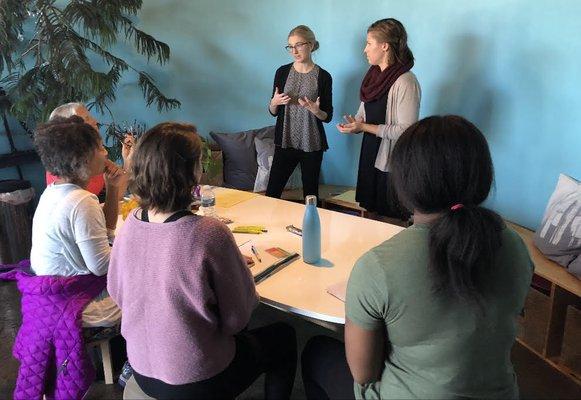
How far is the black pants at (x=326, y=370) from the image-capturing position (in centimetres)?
139

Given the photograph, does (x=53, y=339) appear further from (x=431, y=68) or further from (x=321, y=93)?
(x=431, y=68)

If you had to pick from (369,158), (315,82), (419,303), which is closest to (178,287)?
(419,303)

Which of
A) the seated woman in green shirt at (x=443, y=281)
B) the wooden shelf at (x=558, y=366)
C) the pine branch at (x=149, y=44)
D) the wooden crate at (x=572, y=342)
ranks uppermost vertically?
the pine branch at (x=149, y=44)

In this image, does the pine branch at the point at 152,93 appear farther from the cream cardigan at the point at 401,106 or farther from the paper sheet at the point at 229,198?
the cream cardigan at the point at 401,106

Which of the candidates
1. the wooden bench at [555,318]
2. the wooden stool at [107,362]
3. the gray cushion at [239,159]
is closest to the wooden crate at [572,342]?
the wooden bench at [555,318]

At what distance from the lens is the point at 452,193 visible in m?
1.07

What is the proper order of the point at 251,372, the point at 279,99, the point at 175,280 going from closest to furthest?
the point at 175,280
the point at 251,372
the point at 279,99

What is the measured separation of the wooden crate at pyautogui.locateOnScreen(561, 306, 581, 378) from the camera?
7.36 ft

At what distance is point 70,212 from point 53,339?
0.47m

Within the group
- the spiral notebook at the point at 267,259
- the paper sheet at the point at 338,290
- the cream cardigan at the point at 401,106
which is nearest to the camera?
the paper sheet at the point at 338,290

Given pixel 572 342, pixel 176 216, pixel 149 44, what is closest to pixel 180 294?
pixel 176 216

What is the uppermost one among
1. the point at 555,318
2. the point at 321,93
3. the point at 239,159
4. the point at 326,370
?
the point at 321,93

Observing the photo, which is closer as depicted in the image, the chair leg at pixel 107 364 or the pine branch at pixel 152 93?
the chair leg at pixel 107 364

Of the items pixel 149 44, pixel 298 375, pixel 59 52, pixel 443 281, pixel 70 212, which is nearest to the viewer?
pixel 443 281
